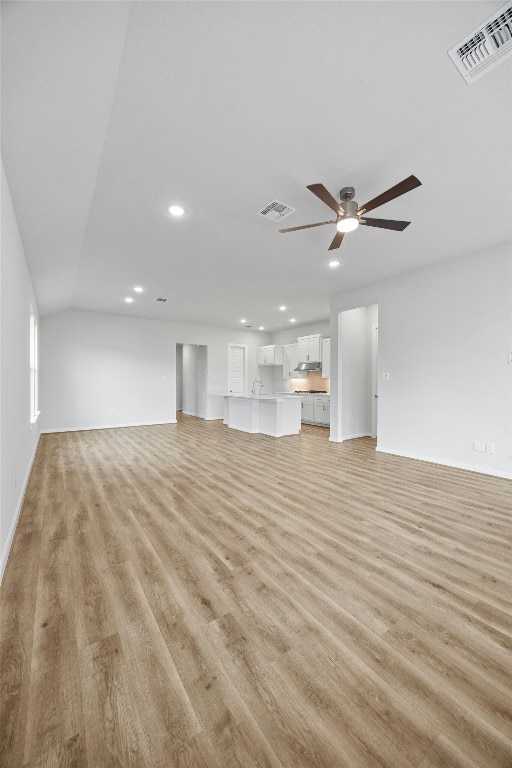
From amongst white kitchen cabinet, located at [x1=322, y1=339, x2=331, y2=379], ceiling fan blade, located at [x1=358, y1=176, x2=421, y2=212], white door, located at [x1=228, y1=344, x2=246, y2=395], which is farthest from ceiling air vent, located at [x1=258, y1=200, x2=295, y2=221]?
white door, located at [x1=228, y1=344, x2=246, y2=395]

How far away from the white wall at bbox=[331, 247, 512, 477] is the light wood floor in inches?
51.3

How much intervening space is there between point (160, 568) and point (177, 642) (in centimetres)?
65

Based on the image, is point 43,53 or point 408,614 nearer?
point 43,53

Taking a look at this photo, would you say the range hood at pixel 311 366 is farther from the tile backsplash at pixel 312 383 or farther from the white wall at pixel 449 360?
the white wall at pixel 449 360

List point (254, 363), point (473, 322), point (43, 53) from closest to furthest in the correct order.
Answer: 1. point (43, 53)
2. point (473, 322)
3. point (254, 363)

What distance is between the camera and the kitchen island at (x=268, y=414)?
6.75 metres

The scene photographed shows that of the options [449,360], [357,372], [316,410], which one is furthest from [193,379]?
[449,360]

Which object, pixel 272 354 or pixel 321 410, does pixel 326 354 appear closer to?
pixel 321 410

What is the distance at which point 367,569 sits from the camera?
204 cm

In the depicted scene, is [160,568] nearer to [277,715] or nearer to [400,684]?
[277,715]

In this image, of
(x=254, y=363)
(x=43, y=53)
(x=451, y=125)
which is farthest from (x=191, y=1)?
(x=254, y=363)

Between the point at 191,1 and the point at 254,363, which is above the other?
the point at 191,1

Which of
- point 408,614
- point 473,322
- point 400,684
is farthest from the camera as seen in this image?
point 473,322

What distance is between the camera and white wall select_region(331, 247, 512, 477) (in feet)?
13.1
